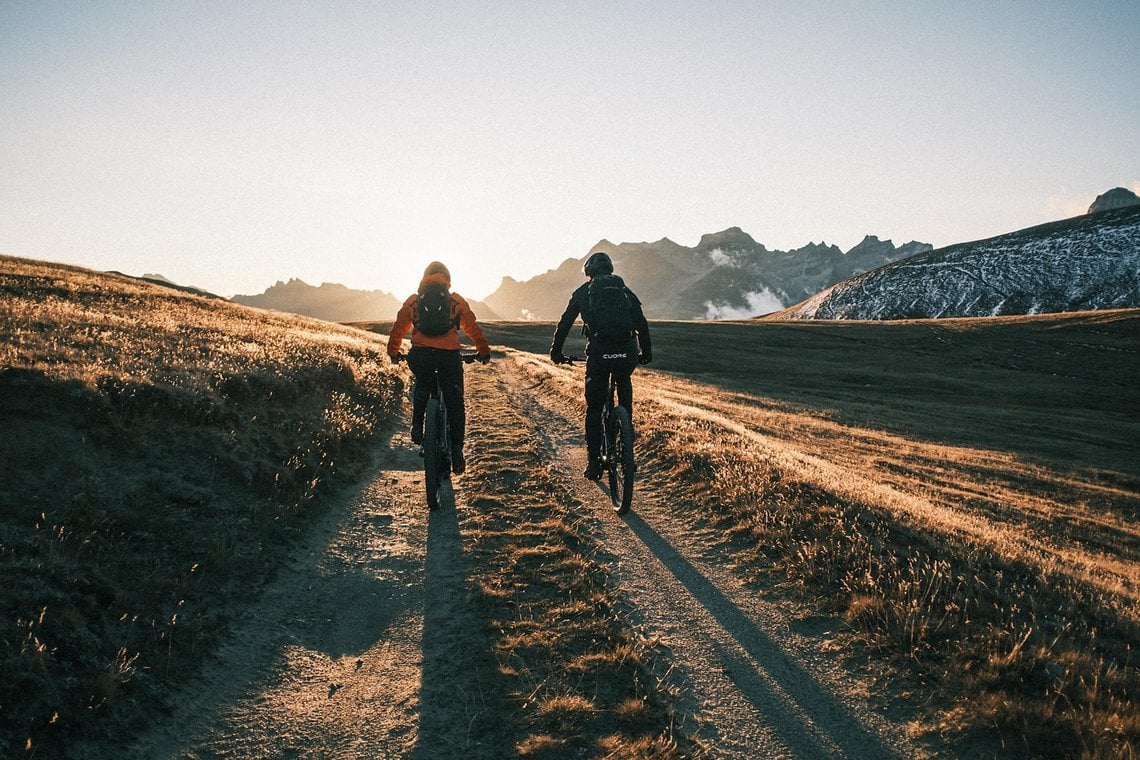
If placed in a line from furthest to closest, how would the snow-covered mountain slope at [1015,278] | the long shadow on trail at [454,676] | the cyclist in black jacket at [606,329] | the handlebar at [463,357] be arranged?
1. the snow-covered mountain slope at [1015,278]
2. the handlebar at [463,357]
3. the cyclist in black jacket at [606,329]
4. the long shadow on trail at [454,676]

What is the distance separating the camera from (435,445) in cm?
927

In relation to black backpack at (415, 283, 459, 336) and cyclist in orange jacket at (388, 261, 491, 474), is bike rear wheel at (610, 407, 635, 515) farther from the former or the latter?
black backpack at (415, 283, 459, 336)

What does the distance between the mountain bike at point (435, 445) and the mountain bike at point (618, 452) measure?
8.36ft

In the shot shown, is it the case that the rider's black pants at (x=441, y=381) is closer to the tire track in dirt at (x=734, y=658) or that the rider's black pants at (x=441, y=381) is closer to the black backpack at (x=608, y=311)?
the black backpack at (x=608, y=311)

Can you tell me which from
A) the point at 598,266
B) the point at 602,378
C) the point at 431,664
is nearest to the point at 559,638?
the point at 431,664

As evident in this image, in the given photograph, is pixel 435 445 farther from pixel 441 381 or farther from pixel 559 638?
pixel 559 638

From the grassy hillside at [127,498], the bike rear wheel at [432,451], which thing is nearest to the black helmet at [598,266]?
the bike rear wheel at [432,451]

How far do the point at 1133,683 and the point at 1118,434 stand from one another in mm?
43642

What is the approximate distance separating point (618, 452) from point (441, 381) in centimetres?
329

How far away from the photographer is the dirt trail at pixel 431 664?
4.30 m

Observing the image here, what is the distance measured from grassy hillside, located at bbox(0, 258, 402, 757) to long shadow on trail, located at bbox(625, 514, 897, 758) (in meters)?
4.98

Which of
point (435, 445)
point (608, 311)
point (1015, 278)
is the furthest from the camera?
point (1015, 278)

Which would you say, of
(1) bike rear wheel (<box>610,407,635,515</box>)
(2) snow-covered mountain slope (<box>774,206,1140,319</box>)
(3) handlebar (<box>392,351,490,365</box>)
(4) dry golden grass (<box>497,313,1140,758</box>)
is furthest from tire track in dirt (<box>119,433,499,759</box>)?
(2) snow-covered mountain slope (<box>774,206,1140,319</box>)

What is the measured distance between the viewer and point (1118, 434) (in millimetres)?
35656
